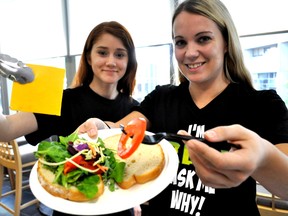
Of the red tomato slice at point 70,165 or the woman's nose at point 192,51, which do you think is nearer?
the red tomato slice at point 70,165

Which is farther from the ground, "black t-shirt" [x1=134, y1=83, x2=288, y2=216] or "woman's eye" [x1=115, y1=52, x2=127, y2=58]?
"woman's eye" [x1=115, y1=52, x2=127, y2=58]

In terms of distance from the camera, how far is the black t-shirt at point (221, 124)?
2.75ft

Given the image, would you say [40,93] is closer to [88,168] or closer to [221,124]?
[88,168]

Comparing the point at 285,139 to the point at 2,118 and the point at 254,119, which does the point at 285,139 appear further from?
the point at 2,118

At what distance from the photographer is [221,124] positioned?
35.4 inches

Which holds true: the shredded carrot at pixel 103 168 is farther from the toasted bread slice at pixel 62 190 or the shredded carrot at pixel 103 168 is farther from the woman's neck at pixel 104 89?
the woman's neck at pixel 104 89

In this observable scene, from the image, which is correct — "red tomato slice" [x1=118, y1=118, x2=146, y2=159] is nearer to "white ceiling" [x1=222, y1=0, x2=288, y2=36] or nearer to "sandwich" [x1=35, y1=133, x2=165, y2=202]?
"sandwich" [x1=35, y1=133, x2=165, y2=202]

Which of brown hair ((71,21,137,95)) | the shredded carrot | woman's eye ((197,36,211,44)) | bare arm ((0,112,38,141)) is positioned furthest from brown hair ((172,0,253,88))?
bare arm ((0,112,38,141))

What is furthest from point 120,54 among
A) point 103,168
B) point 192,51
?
point 103,168

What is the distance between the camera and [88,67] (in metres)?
1.48

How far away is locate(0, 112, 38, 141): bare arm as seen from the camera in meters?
1.06

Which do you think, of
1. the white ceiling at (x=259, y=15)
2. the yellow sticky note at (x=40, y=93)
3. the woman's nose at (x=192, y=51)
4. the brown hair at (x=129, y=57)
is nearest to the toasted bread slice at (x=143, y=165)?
the yellow sticky note at (x=40, y=93)

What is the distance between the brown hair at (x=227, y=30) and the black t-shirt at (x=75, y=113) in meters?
0.61

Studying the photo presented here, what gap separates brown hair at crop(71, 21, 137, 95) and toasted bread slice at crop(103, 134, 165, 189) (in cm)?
63
